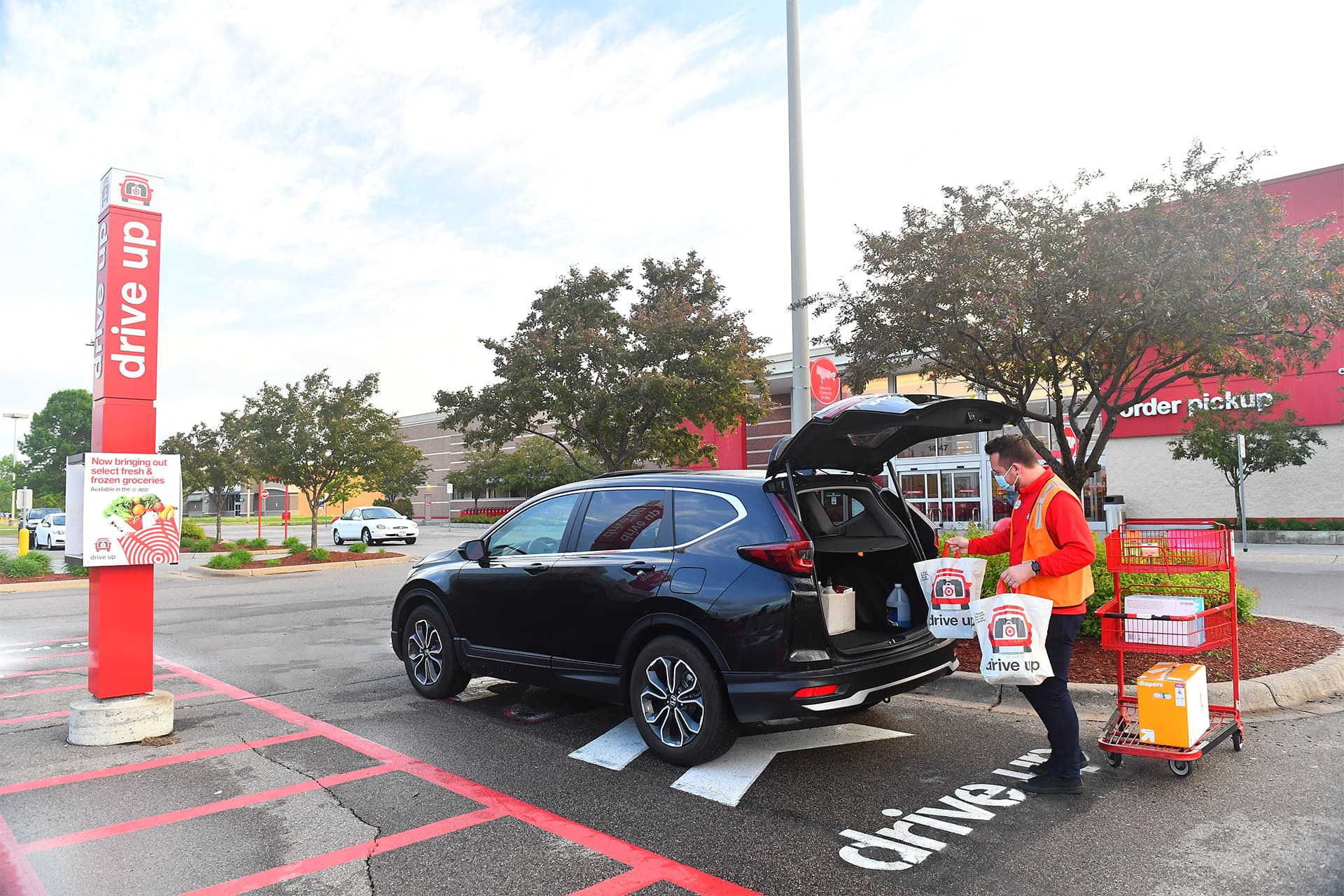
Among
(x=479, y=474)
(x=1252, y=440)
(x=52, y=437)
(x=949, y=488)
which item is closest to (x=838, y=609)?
(x=1252, y=440)

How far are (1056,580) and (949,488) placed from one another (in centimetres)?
3330

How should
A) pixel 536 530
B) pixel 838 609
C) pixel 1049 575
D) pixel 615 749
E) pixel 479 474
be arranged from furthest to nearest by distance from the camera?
pixel 479 474
pixel 536 530
pixel 615 749
pixel 838 609
pixel 1049 575

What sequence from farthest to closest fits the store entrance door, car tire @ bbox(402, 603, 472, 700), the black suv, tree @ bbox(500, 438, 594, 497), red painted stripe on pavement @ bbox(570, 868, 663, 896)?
tree @ bbox(500, 438, 594, 497), the store entrance door, car tire @ bbox(402, 603, 472, 700), the black suv, red painted stripe on pavement @ bbox(570, 868, 663, 896)

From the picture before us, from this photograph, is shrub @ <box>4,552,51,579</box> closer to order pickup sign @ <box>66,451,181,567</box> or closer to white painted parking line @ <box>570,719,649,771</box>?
order pickup sign @ <box>66,451,181,567</box>

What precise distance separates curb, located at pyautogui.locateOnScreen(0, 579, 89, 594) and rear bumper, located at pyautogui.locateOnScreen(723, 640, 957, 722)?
60.2ft

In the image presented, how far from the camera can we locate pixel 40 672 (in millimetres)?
8523

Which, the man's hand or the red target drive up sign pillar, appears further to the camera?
the red target drive up sign pillar

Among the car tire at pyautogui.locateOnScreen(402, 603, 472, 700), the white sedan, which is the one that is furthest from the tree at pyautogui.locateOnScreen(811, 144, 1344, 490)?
the white sedan

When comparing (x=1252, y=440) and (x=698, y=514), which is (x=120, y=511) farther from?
(x=1252, y=440)

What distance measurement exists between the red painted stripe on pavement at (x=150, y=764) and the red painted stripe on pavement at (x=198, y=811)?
3.17 ft

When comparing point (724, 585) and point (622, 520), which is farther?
point (622, 520)

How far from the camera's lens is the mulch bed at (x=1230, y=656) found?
253 inches

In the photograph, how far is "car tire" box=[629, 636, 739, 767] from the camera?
4832 mm

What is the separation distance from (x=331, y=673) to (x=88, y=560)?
296cm
